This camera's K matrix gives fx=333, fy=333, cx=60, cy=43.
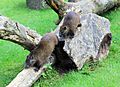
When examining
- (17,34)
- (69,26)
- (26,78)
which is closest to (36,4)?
(69,26)

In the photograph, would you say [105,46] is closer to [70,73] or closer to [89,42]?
[89,42]

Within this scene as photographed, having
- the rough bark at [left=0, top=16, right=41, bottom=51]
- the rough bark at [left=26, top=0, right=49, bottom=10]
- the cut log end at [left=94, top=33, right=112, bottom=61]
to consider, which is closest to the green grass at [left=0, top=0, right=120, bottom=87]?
the cut log end at [left=94, top=33, right=112, bottom=61]

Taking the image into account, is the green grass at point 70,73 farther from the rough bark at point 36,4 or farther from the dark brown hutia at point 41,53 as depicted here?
the rough bark at point 36,4

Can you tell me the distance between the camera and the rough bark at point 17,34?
6.15 meters

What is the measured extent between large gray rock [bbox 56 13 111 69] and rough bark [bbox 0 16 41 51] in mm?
716

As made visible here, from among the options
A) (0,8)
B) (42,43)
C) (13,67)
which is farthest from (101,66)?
(0,8)

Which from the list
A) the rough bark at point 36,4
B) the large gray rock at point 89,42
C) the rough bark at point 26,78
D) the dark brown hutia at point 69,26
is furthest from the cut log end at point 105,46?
the rough bark at point 36,4

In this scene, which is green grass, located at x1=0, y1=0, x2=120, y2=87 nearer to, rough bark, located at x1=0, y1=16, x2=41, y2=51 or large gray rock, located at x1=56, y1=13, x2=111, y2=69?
large gray rock, located at x1=56, y1=13, x2=111, y2=69

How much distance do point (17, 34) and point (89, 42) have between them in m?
1.70

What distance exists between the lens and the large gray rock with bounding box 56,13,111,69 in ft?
22.6

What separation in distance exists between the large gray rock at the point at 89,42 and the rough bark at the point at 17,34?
0.72 metres

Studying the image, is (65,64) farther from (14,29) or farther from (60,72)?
(14,29)

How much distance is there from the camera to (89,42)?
7.30m

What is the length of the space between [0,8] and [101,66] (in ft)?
21.4
